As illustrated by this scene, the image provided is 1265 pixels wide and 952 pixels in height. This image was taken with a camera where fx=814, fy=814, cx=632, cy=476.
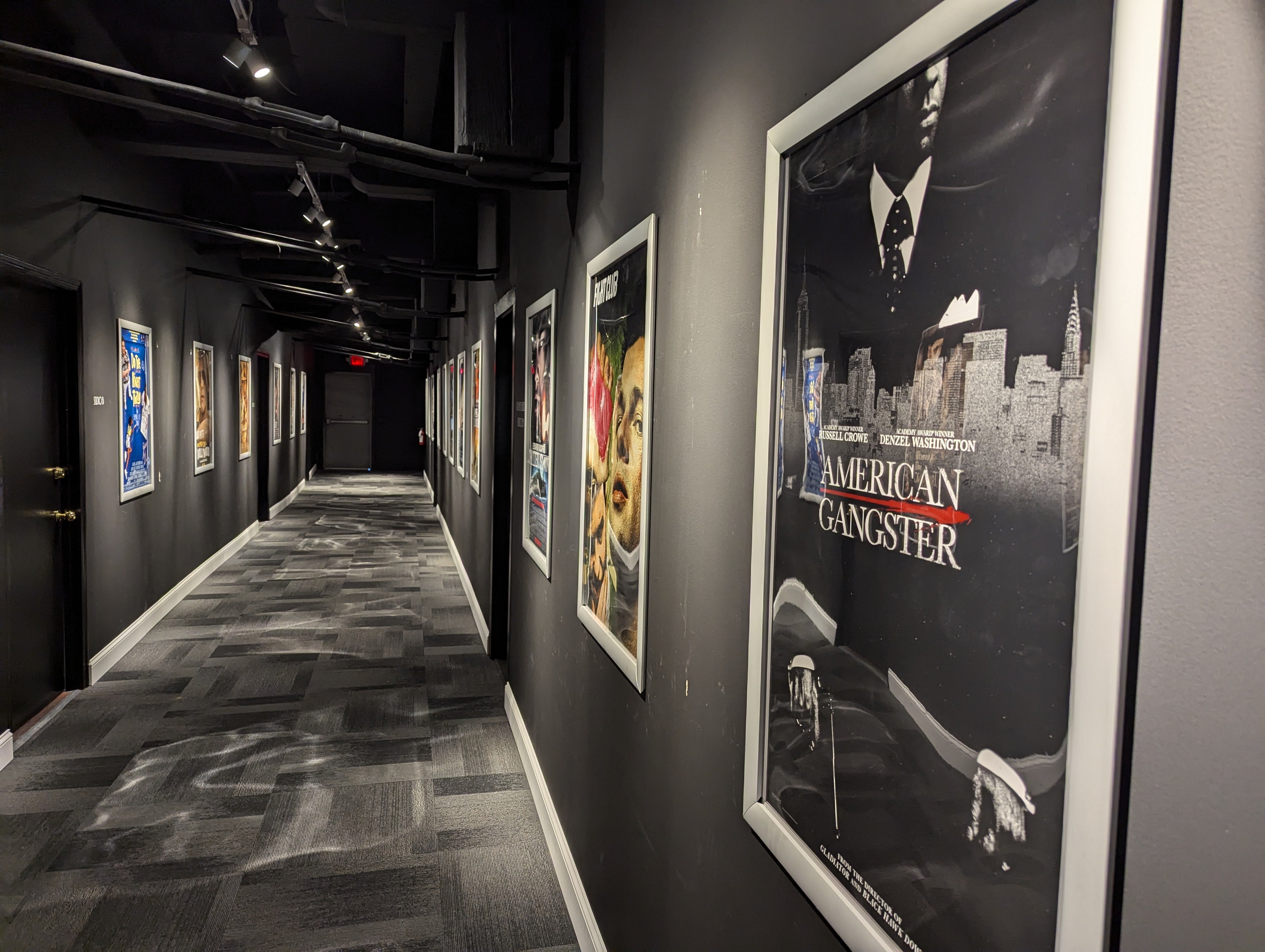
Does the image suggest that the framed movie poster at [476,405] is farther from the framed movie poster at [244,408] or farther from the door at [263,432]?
the door at [263,432]

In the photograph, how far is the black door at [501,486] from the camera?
528cm

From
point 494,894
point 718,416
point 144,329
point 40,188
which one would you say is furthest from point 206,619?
point 718,416

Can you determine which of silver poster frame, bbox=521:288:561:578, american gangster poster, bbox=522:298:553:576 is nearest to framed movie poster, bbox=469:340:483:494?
silver poster frame, bbox=521:288:561:578

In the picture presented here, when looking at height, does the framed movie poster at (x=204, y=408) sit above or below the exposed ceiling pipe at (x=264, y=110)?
below

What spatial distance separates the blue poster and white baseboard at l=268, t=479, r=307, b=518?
38.7 feet

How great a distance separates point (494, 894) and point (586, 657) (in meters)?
0.93

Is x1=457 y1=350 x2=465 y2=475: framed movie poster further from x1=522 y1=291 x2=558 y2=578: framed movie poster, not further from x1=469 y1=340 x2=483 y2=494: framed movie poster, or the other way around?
x1=522 y1=291 x2=558 y2=578: framed movie poster

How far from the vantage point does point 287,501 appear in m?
13.8

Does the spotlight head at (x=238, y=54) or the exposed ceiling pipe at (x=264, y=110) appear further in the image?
the spotlight head at (x=238, y=54)

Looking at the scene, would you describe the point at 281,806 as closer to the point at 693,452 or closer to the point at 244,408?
the point at 693,452

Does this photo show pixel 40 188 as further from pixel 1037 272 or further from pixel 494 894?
pixel 1037 272

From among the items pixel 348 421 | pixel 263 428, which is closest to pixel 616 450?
pixel 263 428

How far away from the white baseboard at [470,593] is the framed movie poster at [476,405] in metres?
0.93

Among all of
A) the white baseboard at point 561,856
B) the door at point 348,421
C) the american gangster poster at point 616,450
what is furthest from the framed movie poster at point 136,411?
the door at point 348,421
